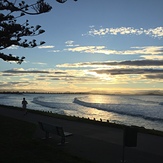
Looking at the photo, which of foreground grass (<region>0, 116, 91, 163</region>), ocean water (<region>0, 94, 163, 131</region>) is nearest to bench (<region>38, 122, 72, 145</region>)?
foreground grass (<region>0, 116, 91, 163</region>)

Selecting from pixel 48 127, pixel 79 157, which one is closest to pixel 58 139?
pixel 48 127

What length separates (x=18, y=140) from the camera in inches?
395

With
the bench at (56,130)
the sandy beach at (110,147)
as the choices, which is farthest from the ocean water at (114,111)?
the bench at (56,130)

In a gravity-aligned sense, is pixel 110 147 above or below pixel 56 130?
below

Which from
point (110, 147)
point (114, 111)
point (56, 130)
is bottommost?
point (114, 111)

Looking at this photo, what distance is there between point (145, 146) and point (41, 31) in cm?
843

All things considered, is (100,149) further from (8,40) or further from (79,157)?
(8,40)

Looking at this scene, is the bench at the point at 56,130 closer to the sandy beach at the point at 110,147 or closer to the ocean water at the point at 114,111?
the sandy beach at the point at 110,147

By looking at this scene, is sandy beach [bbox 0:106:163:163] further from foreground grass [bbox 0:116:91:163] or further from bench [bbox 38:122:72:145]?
foreground grass [bbox 0:116:91:163]

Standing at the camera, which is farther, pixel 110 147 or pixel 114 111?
pixel 114 111

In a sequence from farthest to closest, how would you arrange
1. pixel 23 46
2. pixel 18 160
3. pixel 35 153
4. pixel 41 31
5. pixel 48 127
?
pixel 23 46 < pixel 41 31 < pixel 48 127 < pixel 35 153 < pixel 18 160

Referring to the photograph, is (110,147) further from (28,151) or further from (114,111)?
(114,111)

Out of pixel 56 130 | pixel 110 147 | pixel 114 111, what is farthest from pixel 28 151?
pixel 114 111

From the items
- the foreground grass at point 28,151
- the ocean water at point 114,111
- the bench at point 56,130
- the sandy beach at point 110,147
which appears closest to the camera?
the foreground grass at point 28,151
